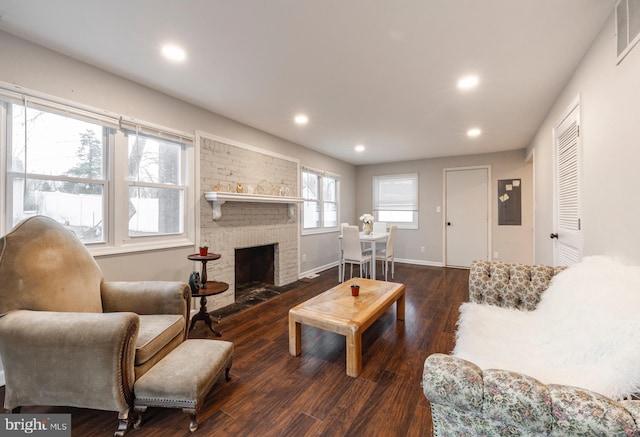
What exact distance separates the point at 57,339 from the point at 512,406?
198 centimetres

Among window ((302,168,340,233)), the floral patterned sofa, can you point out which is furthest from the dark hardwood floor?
window ((302,168,340,233))

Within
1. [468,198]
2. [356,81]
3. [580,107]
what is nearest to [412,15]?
[356,81]

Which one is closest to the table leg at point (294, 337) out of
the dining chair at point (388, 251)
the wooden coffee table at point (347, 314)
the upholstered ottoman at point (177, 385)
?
the wooden coffee table at point (347, 314)

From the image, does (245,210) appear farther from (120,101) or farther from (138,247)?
(120,101)

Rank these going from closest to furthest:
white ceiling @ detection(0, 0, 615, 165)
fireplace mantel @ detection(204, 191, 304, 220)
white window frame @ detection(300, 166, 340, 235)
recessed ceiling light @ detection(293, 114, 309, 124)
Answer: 1. white ceiling @ detection(0, 0, 615, 165)
2. fireplace mantel @ detection(204, 191, 304, 220)
3. recessed ceiling light @ detection(293, 114, 309, 124)
4. white window frame @ detection(300, 166, 340, 235)

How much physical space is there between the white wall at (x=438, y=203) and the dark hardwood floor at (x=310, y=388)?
9.69 feet

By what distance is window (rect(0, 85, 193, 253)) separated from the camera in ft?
6.16

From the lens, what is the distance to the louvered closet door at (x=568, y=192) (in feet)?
7.07

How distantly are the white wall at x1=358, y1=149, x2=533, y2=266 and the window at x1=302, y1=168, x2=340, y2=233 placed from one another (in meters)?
1.05

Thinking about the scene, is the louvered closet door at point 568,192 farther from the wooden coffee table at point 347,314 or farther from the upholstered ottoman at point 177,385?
the upholstered ottoman at point 177,385

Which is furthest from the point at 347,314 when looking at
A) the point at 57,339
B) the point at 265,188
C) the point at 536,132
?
the point at 536,132

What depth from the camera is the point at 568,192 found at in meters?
2.40

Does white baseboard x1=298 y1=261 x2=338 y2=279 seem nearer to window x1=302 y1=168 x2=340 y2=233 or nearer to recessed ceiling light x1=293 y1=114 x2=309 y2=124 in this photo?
window x1=302 y1=168 x2=340 y2=233

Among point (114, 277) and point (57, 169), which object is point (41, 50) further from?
point (114, 277)
